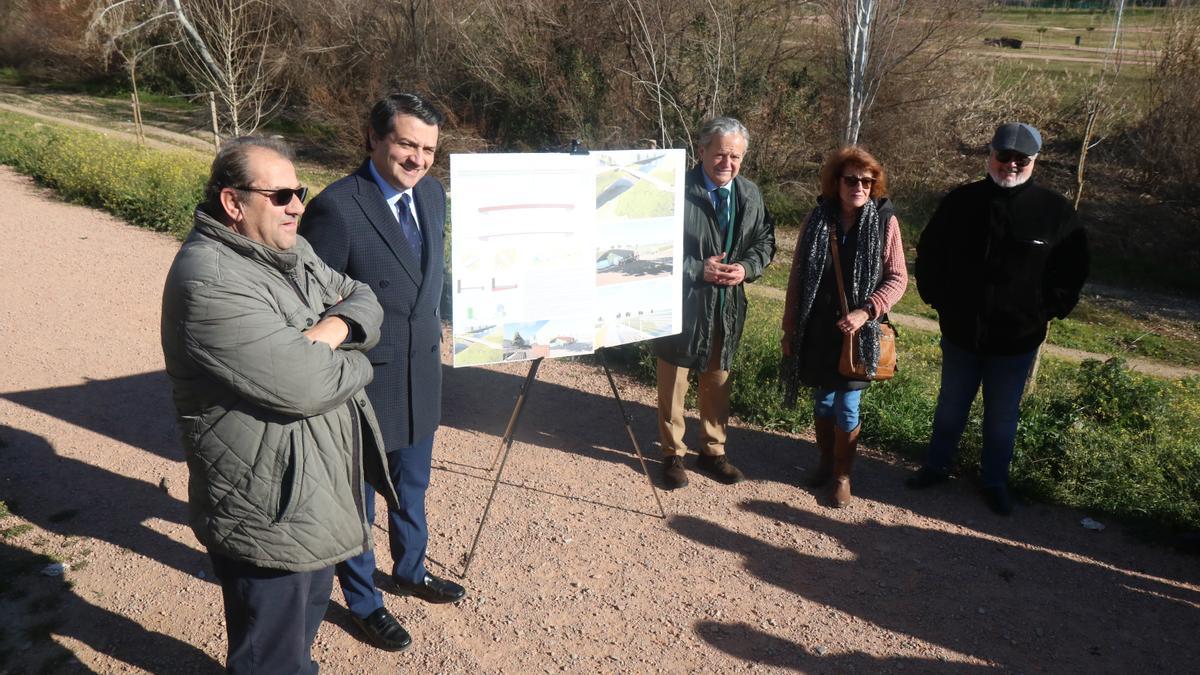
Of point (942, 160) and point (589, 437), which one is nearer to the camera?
point (589, 437)

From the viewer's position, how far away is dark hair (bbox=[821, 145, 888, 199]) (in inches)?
169

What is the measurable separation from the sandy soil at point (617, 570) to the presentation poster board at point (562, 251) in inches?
41.4

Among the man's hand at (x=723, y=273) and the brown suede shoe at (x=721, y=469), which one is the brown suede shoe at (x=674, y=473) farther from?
the man's hand at (x=723, y=273)

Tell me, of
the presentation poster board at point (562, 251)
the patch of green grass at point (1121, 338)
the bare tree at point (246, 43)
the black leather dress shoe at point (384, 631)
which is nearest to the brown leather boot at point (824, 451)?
the presentation poster board at point (562, 251)

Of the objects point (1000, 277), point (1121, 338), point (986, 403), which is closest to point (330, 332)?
point (1000, 277)

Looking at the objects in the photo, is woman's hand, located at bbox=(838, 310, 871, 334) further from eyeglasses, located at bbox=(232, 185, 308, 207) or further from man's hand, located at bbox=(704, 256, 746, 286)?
eyeglasses, located at bbox=(232, 185, 308, 207)

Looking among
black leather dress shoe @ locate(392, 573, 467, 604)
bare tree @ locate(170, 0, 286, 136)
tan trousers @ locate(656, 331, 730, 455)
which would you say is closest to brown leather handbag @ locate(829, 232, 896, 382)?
tan trousers @ locate(656, 331, 730, 455)

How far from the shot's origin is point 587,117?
18.7 metres

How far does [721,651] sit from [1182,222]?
16.6 metres

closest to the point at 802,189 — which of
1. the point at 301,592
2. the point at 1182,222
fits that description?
the point at 1182,222

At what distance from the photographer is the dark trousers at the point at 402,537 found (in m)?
3.40

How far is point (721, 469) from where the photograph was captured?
4.95m

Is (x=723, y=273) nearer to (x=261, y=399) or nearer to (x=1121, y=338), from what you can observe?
(x=261, y=399)

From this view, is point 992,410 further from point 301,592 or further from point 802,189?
point 802,189
